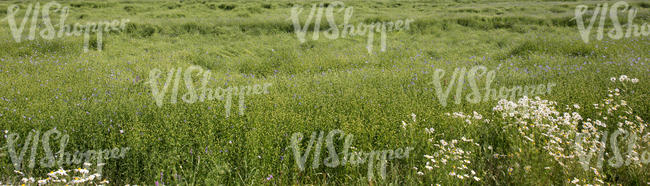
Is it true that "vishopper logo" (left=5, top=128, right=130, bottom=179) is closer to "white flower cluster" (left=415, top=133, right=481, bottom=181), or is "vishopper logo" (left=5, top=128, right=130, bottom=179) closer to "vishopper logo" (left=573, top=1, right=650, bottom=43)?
"white flower cluster" (left=415, top=133, right=481, bottom=181)

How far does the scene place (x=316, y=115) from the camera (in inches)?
172

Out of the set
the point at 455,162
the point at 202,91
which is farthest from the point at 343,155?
the point at 202,91

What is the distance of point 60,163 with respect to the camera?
11.5 feet

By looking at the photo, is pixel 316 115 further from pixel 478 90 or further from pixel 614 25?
pixel 614 25

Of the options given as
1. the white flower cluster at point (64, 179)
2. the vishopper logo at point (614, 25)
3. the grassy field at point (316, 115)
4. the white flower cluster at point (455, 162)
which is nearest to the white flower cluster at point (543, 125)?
the grassy field at point (316, 115)

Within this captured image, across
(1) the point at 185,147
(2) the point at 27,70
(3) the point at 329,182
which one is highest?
(2) the point at 27,70

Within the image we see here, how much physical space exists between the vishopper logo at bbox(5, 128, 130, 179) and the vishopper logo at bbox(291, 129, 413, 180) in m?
1.71

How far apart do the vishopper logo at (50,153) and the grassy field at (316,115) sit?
0.07 m

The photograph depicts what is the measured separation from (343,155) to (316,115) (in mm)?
659

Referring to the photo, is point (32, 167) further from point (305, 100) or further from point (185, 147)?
point (305, 100)

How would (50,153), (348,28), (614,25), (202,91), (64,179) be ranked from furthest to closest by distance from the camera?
(348,28) < (614,25) < (202,91) < (50,153) < (64,179)

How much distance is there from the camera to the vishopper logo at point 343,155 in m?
3.61

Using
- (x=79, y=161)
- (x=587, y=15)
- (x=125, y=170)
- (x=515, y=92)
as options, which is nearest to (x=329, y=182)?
(x=125, y=170)

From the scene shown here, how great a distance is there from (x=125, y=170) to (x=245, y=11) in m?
15.8
